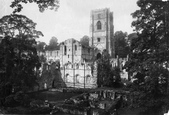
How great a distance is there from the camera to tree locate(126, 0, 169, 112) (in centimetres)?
616

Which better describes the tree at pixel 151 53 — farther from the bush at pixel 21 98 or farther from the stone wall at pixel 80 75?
the stone wall at pixel 80 75

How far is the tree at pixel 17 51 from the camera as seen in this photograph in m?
8.84

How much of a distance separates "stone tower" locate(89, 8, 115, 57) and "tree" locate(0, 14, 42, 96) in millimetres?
25213

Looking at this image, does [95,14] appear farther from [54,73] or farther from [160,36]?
[160,36]

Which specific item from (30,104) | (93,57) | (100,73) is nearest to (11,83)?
(30,104)

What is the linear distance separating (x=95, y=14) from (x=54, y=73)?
17.7 metres

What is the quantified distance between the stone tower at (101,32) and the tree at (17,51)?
25213 mm

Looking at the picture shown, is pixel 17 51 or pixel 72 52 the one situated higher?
pixel 72 52

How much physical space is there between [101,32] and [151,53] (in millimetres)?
28265

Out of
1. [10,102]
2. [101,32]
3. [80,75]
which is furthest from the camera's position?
[101,32]

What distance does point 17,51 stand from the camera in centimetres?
948

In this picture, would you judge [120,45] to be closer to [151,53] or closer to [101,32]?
[101,32]

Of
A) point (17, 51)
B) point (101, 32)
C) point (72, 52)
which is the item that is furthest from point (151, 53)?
Result: point (101, 32)

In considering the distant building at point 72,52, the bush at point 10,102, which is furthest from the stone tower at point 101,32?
the bush at point 10,102
